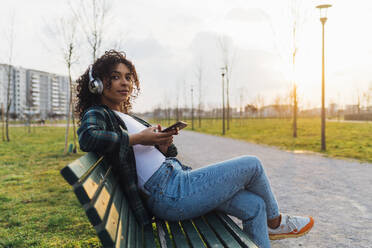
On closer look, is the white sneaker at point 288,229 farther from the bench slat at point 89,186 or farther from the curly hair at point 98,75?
the curly hair at point 98,75

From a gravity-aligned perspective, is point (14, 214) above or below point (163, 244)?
below

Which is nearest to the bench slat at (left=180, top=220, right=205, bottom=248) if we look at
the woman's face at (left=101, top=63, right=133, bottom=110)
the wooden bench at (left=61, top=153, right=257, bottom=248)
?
the wooden bench at (left=61, top=153, right=257, bottom=248)

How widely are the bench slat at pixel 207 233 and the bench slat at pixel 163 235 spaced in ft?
0.74

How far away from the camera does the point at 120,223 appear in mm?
1597

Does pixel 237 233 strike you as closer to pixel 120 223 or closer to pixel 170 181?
pixel 170 181

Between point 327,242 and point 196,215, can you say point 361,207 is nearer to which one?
point 327,242

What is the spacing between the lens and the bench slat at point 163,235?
1840 mm

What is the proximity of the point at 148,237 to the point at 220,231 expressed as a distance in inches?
19.2

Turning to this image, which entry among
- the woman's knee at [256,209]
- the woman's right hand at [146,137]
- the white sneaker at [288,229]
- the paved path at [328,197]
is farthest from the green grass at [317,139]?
the woman's right hand at [146,137]

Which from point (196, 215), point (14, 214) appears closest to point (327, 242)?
point (196, 215)

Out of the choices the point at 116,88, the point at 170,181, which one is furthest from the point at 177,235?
the point at 116,88

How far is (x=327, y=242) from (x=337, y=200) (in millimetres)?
1812

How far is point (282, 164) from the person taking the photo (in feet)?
26.6

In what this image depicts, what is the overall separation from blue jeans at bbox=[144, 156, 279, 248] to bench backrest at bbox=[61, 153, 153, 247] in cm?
29
